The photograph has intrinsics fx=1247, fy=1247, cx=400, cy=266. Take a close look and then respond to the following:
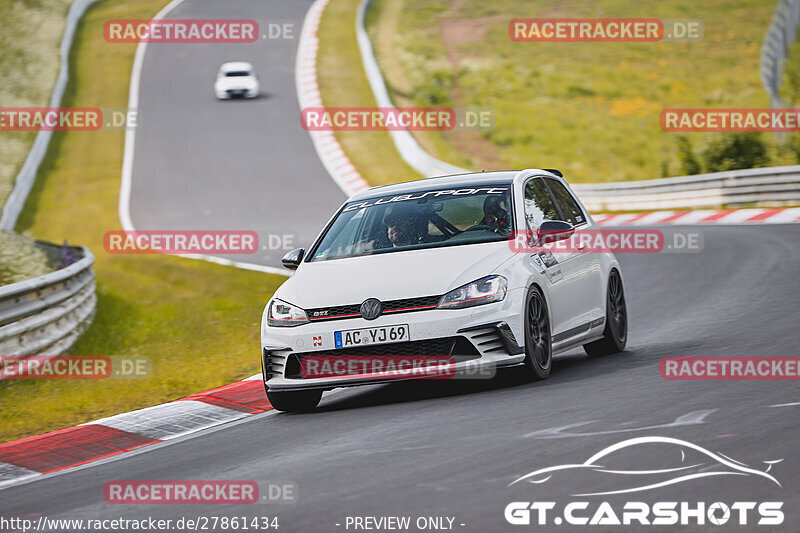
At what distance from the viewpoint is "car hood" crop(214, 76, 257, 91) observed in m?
42.2

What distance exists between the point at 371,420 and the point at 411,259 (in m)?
1.30

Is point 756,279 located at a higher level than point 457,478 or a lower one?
lower

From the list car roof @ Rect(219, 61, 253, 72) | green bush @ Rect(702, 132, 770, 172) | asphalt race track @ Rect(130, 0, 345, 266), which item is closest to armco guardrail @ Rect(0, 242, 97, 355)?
asphalt race track @ Rect(130, 0, 345, 266)

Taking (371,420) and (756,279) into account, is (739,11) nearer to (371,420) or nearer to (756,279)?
(756,279)

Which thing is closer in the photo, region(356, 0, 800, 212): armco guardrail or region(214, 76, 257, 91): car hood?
region(356, 0, 800, 212): armco guardrail

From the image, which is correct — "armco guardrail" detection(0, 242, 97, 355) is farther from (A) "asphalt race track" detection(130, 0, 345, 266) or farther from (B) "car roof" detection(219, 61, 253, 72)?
(B) "car roof" detection(219, 61, 253, 72)

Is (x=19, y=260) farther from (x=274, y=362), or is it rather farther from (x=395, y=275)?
(x=395, y=275)

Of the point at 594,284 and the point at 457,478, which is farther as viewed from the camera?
the point at 594,284

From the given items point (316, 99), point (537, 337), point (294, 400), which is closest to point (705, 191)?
point (316, 99)

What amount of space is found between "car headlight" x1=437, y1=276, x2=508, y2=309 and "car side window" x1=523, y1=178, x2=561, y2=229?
42.5 inches

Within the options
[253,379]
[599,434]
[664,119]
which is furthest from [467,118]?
[599,434]

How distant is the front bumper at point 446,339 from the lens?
8.20 metres

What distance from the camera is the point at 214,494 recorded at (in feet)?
20.7

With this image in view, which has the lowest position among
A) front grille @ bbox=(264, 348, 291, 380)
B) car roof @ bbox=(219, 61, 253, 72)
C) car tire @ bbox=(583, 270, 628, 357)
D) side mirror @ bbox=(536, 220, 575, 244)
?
car roof @ bbox=(219, 61, 253, 72)
